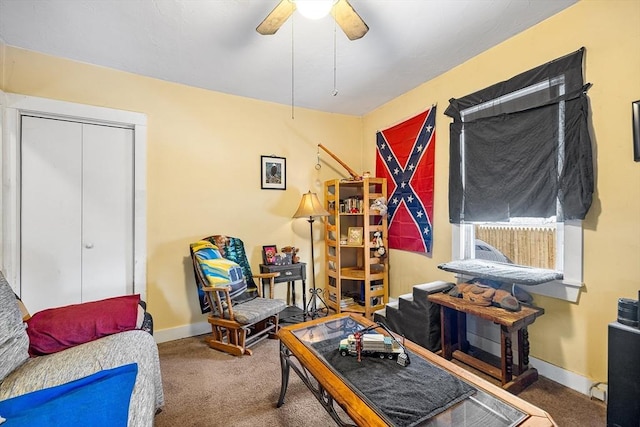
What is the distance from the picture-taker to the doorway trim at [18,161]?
2211 mm

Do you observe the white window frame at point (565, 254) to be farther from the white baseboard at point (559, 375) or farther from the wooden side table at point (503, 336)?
the white baseboard at point (559, 375)

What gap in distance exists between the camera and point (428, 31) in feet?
6.88

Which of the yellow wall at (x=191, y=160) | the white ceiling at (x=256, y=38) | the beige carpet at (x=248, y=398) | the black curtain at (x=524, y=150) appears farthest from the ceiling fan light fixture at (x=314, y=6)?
the beige carpet at (x=248, y=398)

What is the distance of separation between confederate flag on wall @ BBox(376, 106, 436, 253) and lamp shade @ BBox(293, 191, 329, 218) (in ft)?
2.91

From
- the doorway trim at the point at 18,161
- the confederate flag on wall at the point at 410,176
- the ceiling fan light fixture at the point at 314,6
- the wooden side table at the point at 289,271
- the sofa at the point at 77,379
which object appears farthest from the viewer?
the wooden side table at the point at 289,271

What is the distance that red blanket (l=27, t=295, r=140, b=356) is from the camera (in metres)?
1.56

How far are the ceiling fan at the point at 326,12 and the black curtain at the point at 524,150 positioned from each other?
1350 millimetres

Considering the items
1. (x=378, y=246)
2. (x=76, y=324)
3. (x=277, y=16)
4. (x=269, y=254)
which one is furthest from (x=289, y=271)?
(x=277, y=16)

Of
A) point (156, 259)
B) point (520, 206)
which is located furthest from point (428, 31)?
point (156, 259)

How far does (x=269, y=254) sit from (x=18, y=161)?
2.28 meters

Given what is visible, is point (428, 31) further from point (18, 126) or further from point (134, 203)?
point (18, 126)

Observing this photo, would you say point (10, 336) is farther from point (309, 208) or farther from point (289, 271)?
point (309, 208)

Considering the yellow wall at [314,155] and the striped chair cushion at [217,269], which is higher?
the yellow wall at [314,155]

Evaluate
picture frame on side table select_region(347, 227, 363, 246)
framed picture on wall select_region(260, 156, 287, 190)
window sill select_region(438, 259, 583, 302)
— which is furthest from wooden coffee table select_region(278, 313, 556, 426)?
Answer: framed picture on wall select_region(260, 156, 287, 190)
